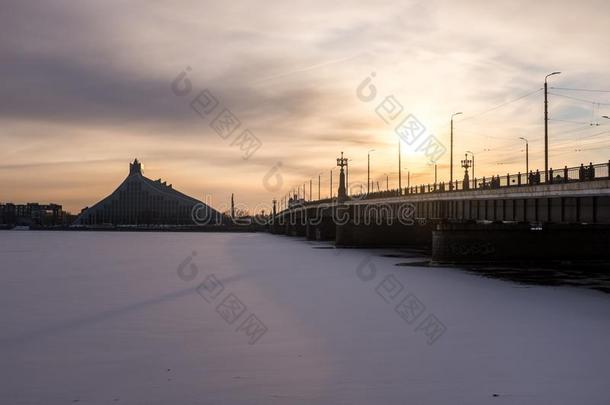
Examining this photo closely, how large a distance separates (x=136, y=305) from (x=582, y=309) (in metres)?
19.9

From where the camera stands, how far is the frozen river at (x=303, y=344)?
15.4 meters

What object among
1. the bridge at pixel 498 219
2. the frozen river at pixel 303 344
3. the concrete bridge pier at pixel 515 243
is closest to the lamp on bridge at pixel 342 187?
the bridge at pixel 498 219

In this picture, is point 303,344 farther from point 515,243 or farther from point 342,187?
point 342,187

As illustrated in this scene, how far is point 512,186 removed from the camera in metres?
47.4

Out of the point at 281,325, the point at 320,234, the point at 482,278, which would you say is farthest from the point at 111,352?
the point at 320,234

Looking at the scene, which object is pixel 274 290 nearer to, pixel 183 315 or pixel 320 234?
pixel 183 315

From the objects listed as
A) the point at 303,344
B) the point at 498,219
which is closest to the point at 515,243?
the point at 498,219

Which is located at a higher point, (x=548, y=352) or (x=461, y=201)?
(x=461, y=201)

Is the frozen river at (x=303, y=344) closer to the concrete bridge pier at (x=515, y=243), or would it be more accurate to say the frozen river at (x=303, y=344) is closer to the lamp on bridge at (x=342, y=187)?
the concrete bridge pier at (x=515, y=243)

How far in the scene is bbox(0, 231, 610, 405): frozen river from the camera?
1544 centimetres

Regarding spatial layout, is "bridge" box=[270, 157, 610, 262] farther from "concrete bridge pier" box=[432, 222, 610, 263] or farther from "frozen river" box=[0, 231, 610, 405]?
"frozen river" box=[0, 231, 610, 405]

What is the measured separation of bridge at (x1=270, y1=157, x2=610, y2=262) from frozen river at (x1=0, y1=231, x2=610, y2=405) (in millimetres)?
5982

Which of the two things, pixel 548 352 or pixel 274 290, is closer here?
pixel 548 352

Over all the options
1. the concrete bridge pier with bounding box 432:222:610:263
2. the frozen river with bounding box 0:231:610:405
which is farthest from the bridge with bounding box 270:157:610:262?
the frozen river with bounding box 0:231:610:405
